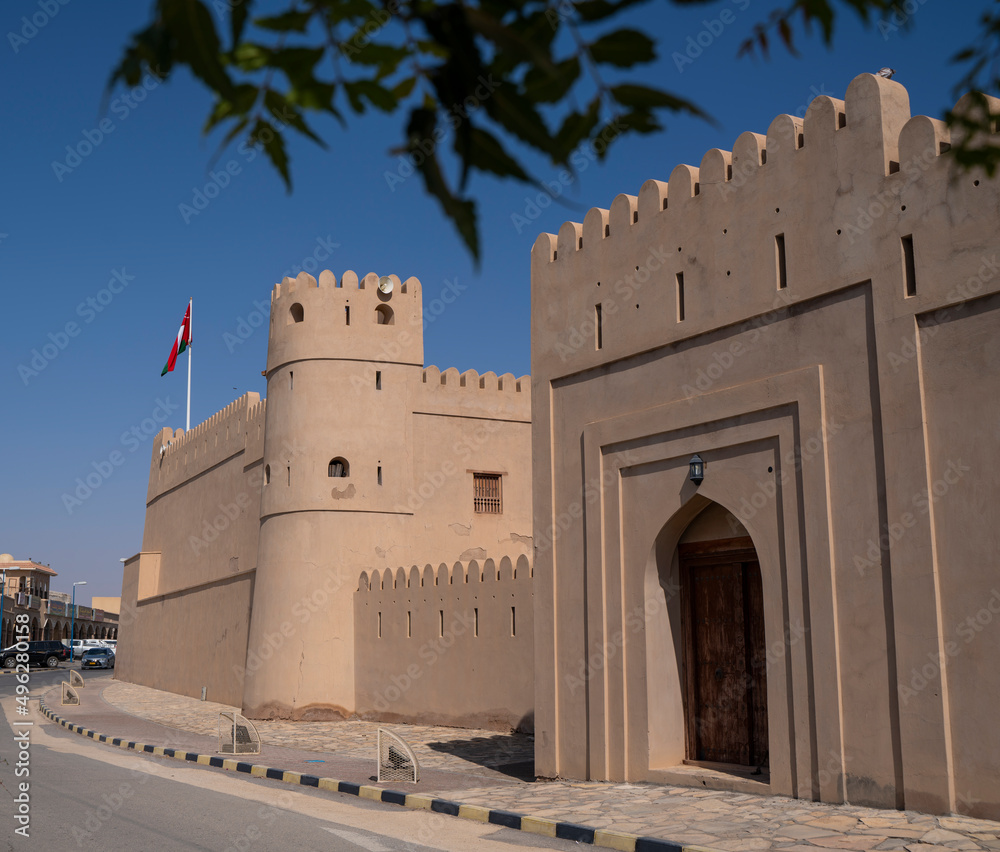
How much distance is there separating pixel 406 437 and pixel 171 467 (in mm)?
14223

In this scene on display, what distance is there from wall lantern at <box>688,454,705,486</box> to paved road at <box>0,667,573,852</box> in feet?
12.4

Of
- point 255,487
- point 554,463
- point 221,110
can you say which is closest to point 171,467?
point 255,487

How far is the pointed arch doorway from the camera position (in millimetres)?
10336

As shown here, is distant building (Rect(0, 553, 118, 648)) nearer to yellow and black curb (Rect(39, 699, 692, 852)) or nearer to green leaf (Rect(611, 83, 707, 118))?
yellow and black curb (Rect(39, 699, 692, 852))

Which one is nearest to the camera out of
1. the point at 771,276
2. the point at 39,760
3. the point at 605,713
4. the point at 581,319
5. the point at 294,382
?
the point at 771,276

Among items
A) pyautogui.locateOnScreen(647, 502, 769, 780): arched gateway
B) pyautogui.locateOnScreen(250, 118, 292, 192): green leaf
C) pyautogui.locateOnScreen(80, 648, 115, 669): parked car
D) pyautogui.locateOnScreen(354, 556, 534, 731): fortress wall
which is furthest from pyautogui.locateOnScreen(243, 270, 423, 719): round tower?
pyautogui.locateOnScreen(80, 648, 115, 669): parked car

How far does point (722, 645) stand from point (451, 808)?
3.21 meters

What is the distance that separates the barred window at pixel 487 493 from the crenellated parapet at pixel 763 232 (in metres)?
11.7

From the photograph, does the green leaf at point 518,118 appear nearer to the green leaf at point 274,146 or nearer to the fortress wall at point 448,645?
the green leaf at point 274,146

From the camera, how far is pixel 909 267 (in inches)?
343

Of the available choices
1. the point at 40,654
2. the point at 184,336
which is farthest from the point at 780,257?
the point at 40,654

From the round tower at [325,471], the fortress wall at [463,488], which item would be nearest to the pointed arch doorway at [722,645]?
the round tower at [325,471]

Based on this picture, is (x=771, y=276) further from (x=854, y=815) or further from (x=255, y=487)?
(x=255, y=487)

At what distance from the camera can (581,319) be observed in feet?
39.9
